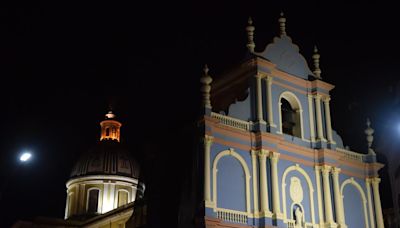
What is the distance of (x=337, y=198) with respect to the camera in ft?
100

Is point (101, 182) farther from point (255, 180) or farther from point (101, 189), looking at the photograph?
point (255, 180)

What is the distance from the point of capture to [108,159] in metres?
56.6

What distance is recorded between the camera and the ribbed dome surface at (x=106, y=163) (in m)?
55.9

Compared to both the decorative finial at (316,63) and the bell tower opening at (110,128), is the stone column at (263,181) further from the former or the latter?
the bell tower opening at (110,128)

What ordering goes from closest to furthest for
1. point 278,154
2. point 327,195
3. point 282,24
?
1. point 278,154
2. point 327,195
3. point 282,24

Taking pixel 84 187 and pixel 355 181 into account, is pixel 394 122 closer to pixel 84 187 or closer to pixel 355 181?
pixel 355 181

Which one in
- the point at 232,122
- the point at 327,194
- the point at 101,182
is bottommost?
the point at 327,194

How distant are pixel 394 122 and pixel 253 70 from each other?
10543 mm

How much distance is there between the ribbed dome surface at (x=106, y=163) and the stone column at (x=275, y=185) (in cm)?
2912

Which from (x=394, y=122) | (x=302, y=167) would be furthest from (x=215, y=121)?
(x=394, y=122)

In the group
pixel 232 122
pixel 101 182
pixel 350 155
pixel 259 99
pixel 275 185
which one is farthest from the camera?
pixel 101 182

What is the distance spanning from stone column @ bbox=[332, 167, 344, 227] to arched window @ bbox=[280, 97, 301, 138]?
2.63m

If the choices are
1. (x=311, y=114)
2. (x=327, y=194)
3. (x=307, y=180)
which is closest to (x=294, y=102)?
(x=311, y=114)

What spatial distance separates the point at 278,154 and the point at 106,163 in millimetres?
29683
